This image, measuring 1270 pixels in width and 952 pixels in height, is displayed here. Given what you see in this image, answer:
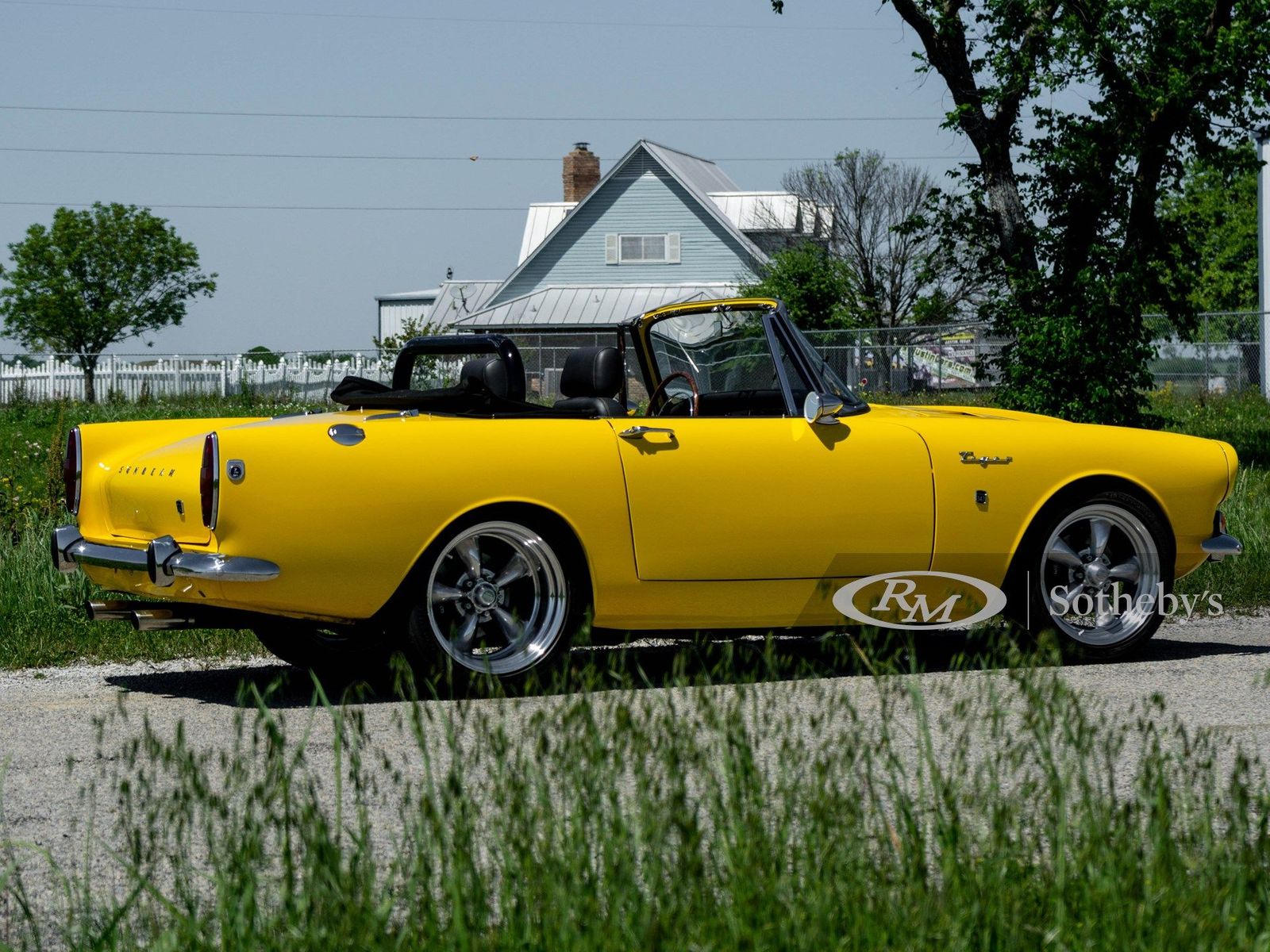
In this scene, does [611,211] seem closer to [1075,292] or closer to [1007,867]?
[1075,292]

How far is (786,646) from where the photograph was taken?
7402 millimetres

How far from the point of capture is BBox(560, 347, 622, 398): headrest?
6594 mm

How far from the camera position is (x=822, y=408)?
6.24 meters

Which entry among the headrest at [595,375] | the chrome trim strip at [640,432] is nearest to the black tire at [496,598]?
the chrome trim strip at [640,432]

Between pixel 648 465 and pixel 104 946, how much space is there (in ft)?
11.2

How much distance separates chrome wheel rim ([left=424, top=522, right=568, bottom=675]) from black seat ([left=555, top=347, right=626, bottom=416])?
0.85 meters

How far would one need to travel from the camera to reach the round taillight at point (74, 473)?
6.30 metres

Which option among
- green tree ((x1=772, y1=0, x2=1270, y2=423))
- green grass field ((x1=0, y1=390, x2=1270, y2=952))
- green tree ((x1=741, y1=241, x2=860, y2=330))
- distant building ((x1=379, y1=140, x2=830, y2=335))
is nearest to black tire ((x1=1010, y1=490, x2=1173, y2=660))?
green grass field ((x1=0, y1=390, x2=1270, y2=952))

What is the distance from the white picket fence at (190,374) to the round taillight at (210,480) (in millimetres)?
27860

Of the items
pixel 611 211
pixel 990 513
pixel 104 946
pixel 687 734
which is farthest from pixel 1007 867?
pixel 611 211

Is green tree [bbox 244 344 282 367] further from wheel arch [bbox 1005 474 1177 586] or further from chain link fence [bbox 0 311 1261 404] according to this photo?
wheel arch [bbox 1005 474 1177 586]

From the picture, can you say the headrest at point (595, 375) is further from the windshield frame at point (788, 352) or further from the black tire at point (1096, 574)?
the black tire at point (1096, 574)

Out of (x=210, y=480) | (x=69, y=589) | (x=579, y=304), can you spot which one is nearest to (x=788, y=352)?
(x=210, y=480)

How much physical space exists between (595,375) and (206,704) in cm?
199
